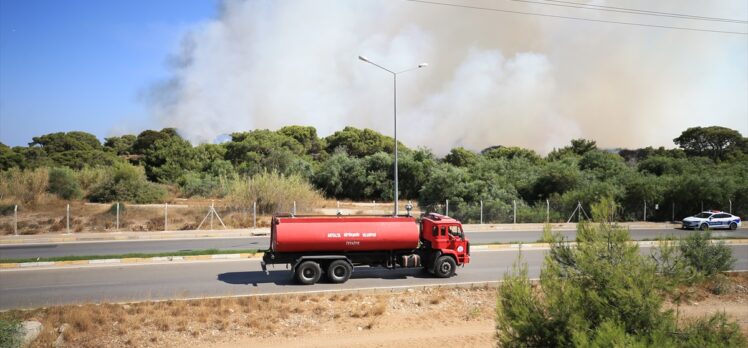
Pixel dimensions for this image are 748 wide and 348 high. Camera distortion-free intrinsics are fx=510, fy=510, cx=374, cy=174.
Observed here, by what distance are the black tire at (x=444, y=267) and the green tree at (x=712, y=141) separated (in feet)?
204

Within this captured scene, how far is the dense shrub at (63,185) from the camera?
3616cm

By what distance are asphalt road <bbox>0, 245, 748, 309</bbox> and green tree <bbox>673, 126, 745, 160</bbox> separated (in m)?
55.2

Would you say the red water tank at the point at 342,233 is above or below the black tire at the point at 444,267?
above

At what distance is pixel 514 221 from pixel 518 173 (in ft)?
32.8

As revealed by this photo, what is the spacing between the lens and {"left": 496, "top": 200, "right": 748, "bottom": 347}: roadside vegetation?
18.0 feet

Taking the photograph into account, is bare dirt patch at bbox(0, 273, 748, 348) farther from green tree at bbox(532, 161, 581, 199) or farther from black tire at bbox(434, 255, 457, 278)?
green tree at bbox(532, 161, 581, 199)

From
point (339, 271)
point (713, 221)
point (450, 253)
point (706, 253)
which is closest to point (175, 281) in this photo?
point (339, 271)

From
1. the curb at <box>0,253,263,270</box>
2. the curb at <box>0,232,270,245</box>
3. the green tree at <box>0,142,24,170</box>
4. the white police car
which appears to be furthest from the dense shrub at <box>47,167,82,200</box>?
the white police car

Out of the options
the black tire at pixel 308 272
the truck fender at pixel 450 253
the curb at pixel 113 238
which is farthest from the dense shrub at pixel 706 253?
the curb at pixel 113 238

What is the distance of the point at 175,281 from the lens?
14867 millimetres

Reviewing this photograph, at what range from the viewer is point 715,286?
576 inches

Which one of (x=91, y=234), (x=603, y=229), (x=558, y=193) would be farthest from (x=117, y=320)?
(x=558, y=193)

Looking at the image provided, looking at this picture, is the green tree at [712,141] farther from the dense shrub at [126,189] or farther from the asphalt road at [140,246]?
the dense shrub at [126,189]

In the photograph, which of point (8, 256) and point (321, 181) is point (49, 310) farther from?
point (321, 181)
